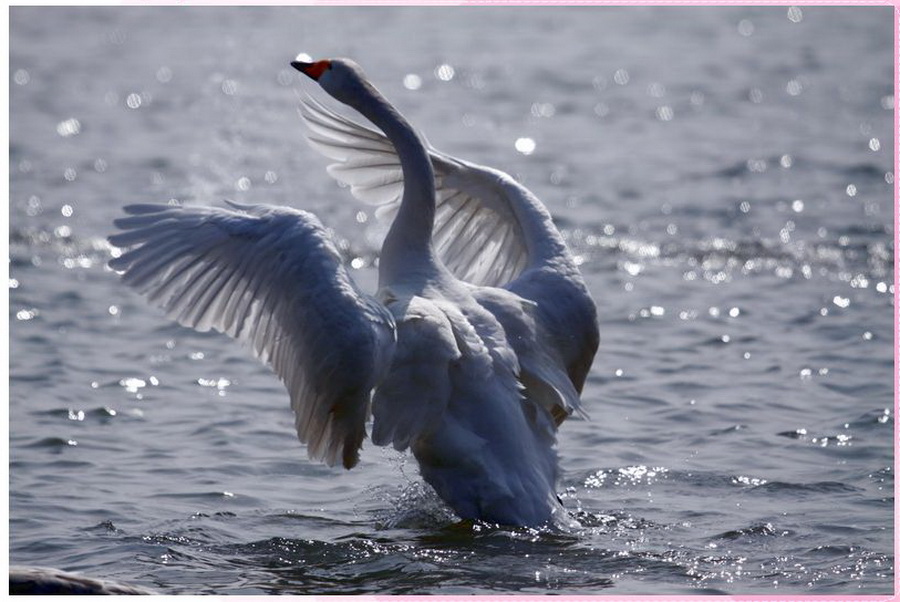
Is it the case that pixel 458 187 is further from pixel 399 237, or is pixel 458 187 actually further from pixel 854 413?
pixel 854 413

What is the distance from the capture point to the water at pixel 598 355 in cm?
752

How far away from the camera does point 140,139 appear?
59.9 ft

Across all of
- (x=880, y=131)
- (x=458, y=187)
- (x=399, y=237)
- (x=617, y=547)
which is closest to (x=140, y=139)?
(x=880, y=131)

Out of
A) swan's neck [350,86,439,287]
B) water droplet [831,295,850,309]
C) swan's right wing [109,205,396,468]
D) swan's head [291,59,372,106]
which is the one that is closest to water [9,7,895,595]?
water droplet [831,295,850,309]

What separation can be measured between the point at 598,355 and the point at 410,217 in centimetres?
319

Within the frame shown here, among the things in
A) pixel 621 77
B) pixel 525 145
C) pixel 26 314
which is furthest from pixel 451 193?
pixel 621 77

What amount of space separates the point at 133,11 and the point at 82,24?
6.02 feet

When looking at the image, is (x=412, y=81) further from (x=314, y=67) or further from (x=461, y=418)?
(x=461, y=418)

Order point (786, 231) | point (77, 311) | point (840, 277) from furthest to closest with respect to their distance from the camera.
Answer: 1. point (786, 231)
2. point (840, 277)
3. point (77, 311)

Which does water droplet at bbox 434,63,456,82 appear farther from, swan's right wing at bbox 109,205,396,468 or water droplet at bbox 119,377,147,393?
swan's right wing at bbox 109,205,396,468

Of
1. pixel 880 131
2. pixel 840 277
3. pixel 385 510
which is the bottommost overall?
pixel 385 510

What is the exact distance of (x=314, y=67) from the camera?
27.9ft

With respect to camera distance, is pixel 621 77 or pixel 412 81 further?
pixel 621 77

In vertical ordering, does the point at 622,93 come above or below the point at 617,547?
above
